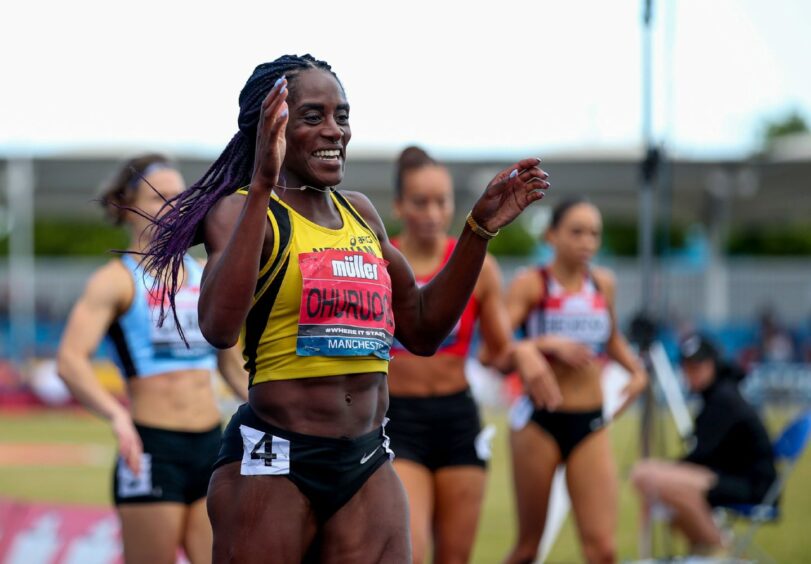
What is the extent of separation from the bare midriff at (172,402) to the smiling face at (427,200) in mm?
1410

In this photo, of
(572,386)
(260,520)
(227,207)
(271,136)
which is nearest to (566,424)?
(572,386)

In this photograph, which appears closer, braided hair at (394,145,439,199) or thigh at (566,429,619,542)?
braided hair at (394,145,439,199)

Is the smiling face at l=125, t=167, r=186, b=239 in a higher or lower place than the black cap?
higher

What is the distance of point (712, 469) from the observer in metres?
8.86

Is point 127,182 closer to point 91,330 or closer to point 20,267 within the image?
point 91,330

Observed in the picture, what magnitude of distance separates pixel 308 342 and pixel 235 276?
0.38 m

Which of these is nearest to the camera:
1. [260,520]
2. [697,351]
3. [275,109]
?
[275,109]

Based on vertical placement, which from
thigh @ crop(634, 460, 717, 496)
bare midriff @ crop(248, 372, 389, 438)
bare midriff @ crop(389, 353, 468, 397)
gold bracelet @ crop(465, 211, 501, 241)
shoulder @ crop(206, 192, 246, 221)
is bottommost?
thigh @ crop(634, 460, 717, 496)

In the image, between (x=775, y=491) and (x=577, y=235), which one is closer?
(x=577, y=235)

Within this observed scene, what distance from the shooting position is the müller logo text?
358 cm

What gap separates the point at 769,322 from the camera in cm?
3116

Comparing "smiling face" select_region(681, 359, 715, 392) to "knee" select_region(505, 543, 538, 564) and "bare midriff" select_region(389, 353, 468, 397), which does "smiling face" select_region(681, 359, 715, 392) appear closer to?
"knee" select_region(505, 543, 538, 564)

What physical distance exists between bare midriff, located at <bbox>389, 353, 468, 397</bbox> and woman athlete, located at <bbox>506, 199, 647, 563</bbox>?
3.37ft

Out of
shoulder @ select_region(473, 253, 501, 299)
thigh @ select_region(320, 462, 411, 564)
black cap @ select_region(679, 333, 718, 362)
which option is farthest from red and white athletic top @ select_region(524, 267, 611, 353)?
thigh @ select_region(320, 462, 411, 564)
